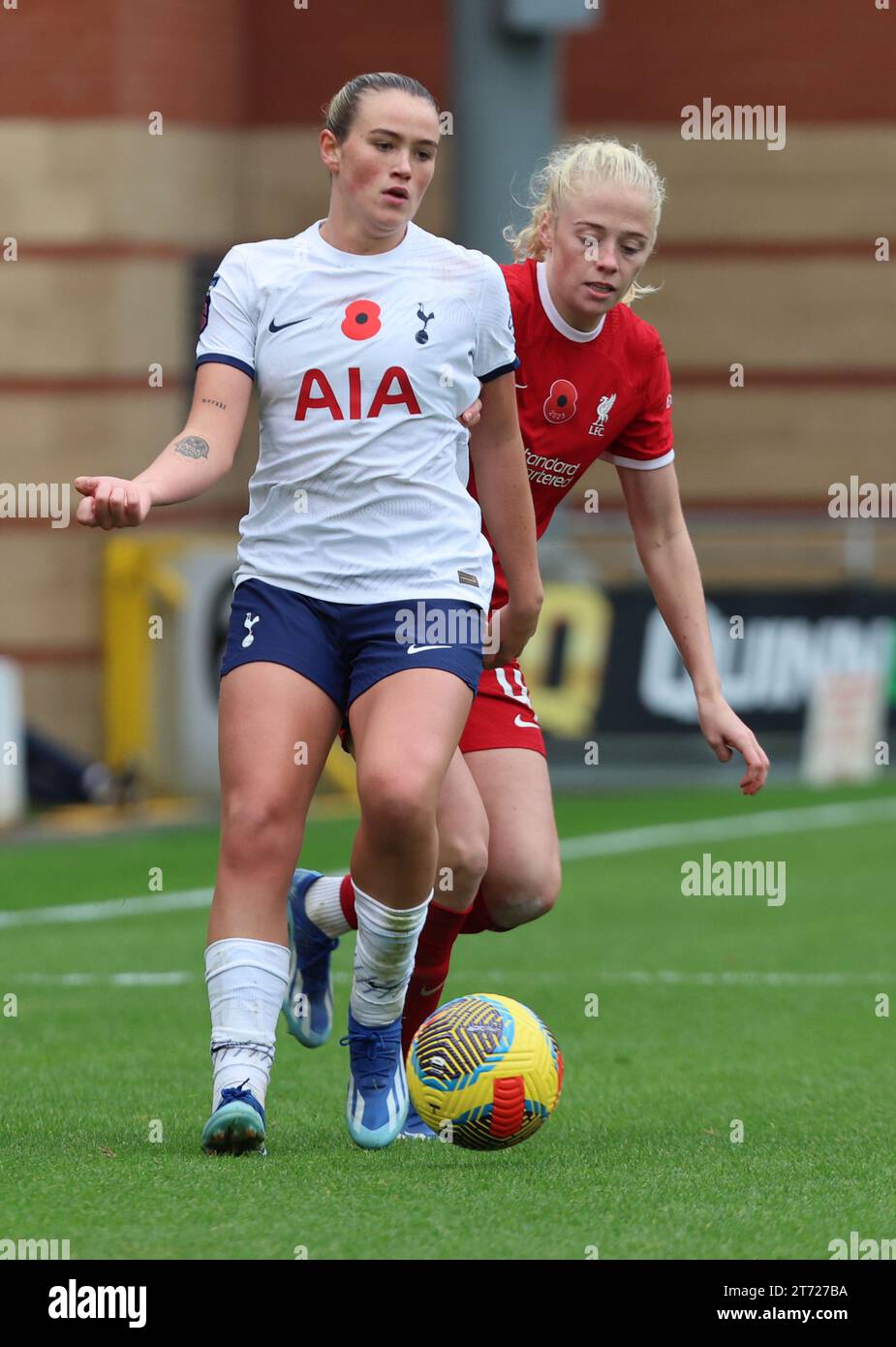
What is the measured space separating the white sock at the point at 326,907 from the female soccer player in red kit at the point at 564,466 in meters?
0.45

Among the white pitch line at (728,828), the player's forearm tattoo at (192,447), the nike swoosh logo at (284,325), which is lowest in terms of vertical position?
the white pitch line at (728,828)

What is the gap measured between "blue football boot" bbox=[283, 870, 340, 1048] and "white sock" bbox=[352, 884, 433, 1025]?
45.7 inches

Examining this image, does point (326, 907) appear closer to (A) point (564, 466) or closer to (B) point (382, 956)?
(B) point (382, 956)

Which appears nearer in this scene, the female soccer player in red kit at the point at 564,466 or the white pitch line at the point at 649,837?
the female soccer player in red kit at the point at 564,466

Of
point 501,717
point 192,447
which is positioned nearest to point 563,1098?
point 501,717

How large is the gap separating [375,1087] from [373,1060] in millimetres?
62

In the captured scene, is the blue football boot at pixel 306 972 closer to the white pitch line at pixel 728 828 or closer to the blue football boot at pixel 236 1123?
the blue football boot at pixel 236 1123

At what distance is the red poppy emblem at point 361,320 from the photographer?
18.0 ft

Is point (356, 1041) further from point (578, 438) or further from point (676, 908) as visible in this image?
point (676, 908)

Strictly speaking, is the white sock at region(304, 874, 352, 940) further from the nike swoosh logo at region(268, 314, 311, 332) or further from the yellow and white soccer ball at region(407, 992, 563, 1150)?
the nike swoosh logo at region(268, 314, 311, 332)

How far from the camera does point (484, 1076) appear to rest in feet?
18.6

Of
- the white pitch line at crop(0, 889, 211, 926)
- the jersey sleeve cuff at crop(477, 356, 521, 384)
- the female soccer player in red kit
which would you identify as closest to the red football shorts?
the female soccer player in red kit

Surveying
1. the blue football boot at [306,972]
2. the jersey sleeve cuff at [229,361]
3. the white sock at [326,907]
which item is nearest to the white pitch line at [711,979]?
the blue football boot at [306,972]
